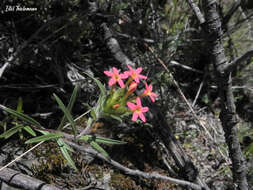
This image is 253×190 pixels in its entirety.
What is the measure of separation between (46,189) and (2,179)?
29 centimetres

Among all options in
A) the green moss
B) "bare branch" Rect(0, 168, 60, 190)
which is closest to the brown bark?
the green moss

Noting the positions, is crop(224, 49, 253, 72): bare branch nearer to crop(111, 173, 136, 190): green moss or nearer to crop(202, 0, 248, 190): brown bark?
crop(202, 0, 248, 190): brown bark

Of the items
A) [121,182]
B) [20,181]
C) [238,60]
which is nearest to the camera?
[238,60]

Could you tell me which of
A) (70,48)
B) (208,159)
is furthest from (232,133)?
(70,48)

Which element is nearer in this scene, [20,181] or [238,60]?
[238,60]

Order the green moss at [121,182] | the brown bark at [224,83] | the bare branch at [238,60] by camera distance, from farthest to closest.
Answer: the green moss at [121,182], the brown bark at [224,83], the bare branch at [238,60]

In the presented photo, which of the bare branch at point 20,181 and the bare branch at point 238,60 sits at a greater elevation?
the bare branch at point 238,60

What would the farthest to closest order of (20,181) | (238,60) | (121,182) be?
(121,182), (20,181), (238,60)

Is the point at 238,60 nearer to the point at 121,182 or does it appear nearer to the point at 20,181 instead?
the point at 121,182

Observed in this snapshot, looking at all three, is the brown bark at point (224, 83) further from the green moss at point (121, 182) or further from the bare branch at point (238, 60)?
the green moss at point (121, 182)

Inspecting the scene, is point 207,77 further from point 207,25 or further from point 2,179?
point 2,179

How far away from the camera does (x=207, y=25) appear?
1357mm

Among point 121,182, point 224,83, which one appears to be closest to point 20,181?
point 121,182

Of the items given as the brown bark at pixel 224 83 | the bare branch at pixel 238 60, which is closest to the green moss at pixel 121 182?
the brown bark at pixel 224 83
